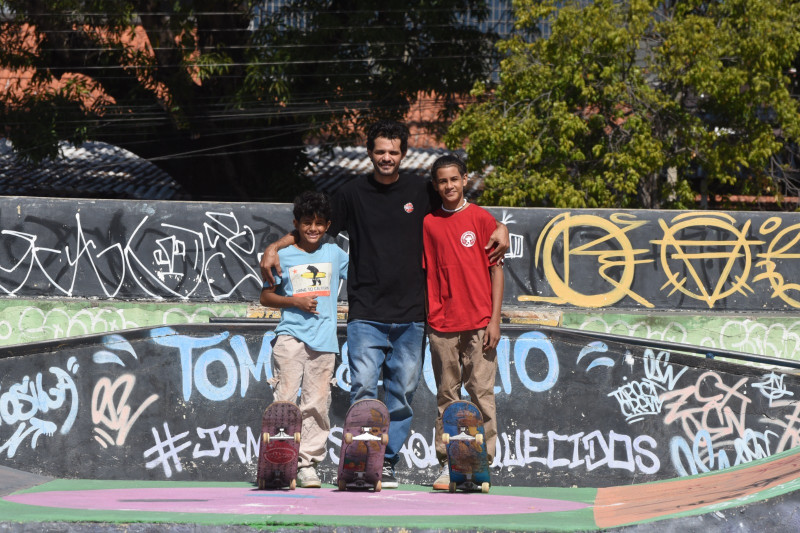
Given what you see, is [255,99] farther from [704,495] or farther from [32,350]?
[704,495]

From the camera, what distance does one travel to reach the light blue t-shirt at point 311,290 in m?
4.93

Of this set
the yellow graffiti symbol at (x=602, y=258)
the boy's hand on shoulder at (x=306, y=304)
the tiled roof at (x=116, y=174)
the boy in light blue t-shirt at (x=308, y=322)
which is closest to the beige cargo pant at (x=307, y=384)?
the boy in light blue t-shirt at (x=308, y=322)

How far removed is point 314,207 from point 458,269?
0.86m

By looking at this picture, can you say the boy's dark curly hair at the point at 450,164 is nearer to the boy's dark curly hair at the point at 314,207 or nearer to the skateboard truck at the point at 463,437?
the boy's dark curly hair at the point at 314,207

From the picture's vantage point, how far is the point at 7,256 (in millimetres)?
8938

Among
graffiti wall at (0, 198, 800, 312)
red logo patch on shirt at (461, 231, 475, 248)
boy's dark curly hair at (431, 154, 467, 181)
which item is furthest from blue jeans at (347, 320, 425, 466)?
graffiti wall at (0, 198, 800, 312)

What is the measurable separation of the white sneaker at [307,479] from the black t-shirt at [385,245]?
0.84 m

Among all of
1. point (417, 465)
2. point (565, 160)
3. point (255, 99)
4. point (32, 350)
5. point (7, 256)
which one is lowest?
point (417, 465)

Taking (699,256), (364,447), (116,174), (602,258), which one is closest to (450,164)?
(364,447)

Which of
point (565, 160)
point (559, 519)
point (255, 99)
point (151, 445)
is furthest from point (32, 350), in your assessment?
point (255, 99)

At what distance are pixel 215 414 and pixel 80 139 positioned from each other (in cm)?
1327

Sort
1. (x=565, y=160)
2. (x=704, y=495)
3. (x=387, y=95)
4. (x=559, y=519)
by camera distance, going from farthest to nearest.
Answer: (x=387, y=95), (x=565, y=160), (x=704, y=495), (x=559, y=519)

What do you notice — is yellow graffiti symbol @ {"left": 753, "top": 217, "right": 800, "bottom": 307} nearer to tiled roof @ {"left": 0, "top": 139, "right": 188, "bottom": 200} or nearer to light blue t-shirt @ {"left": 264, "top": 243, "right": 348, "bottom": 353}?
light blue t-shirt @ {"left": 264, "top": 243, "right": 348, "bottom": 353}

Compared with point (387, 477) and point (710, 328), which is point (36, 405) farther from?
point (710, 328)
